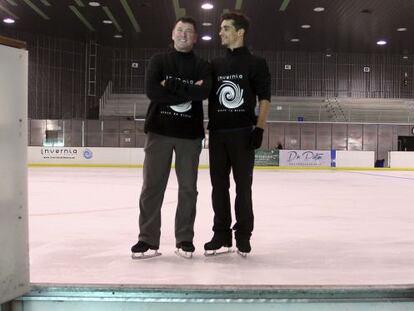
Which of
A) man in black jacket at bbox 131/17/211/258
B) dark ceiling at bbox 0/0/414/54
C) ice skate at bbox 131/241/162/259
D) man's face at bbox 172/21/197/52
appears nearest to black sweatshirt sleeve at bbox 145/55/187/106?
man in black jacket at bbox 131/17/211/258

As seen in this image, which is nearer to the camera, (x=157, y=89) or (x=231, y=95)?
(x=157, y=89)

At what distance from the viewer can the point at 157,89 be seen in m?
3.15

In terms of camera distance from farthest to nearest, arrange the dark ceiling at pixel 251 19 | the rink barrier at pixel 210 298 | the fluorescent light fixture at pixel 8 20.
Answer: the fluorescent light fixture at pixel 8 20 → the dark ceiling at pixel 251 19 → the rink barrier at pixel 210 298

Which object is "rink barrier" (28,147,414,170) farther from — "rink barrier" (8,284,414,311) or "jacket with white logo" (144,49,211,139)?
"rink barrier" (8,284,414,311)

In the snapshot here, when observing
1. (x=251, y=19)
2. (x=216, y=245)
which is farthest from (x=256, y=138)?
(x=251, y=19)

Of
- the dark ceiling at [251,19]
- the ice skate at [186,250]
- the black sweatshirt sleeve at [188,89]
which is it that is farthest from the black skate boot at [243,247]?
the dark ceiling at [251,19]

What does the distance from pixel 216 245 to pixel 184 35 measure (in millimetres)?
1552

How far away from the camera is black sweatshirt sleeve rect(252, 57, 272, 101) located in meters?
3.30

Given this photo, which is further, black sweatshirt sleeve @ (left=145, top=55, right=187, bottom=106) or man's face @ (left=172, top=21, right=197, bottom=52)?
man's face @ (left=172, top=21, right=197, bottom=52)

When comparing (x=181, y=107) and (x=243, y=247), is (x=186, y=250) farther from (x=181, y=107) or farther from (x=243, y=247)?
(x=181, y=107)

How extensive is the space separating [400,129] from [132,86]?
1484 centimetres

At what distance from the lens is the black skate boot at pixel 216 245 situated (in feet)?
11.3

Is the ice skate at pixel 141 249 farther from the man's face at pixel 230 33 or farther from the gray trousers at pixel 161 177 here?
the man's face at pixel 230 33

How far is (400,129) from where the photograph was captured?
24.2 metres
